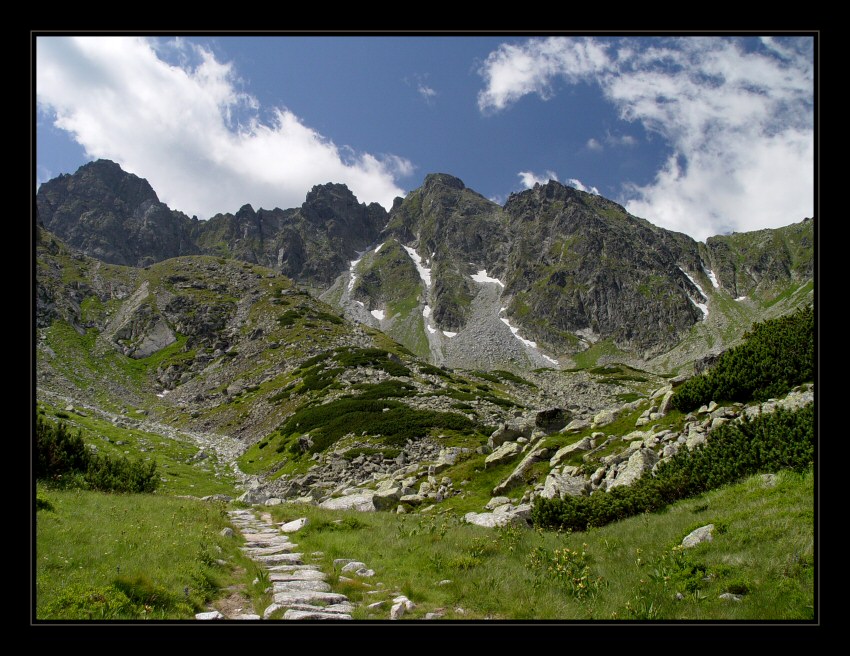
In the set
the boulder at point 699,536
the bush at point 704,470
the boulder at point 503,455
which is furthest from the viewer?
the boulder at point 503,455

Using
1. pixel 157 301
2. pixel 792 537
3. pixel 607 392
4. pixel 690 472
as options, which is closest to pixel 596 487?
pixel 690 472

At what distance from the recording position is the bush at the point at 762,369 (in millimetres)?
17422

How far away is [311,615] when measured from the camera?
23.1 ft

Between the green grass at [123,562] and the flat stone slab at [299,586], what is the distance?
1091mm

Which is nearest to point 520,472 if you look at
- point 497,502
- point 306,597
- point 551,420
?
point 497,502

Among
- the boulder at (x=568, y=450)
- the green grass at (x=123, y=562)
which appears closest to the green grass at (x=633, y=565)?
the green grass at (x=123, y=562)

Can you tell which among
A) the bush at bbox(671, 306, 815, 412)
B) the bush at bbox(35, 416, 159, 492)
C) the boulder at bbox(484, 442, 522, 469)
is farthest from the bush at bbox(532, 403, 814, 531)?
the bush at bbox(35, 416, 159, 492)

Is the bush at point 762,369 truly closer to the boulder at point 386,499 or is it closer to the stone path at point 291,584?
the boulder at point 386,499

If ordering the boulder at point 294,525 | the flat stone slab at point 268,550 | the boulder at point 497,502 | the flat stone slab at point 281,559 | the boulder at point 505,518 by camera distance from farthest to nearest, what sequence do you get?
the boulder at point 497,502 < the boulder at point 294,525 < the boulder at point 505,518 < the flat stone slab at point 268,550 < the flat stone slab at point 281,559

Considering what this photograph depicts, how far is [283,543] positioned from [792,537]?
493 inches

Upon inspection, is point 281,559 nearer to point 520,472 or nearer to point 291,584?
point 291,584

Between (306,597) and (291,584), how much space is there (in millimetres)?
1243
